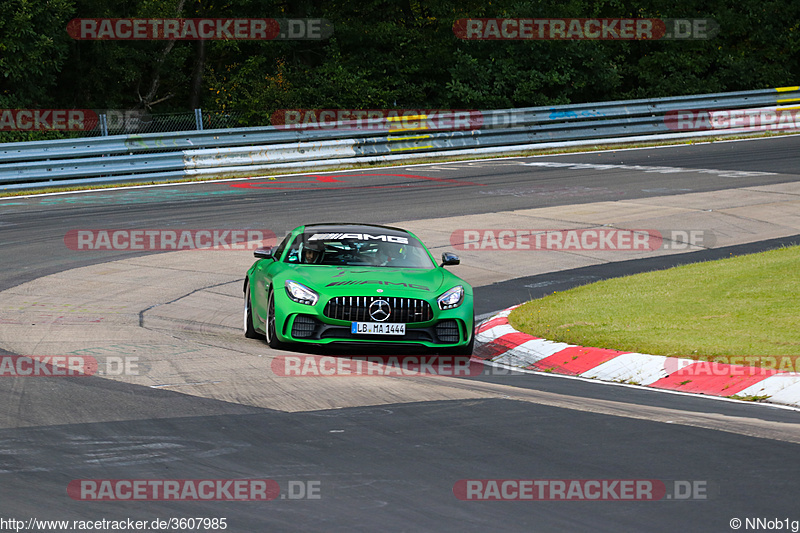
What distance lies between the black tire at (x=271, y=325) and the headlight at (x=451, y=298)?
63.2 inches

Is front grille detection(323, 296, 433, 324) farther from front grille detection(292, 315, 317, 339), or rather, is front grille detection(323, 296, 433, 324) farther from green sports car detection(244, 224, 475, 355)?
front grille detection(292, 315, 317, 339)

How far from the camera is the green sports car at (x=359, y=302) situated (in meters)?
9.92

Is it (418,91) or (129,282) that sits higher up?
(418,91)

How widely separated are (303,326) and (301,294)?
0.32 m

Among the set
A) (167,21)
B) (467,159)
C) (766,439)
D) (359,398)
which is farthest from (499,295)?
(167,21)

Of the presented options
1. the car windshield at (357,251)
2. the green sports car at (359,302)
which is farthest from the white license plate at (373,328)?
the car windshield at (357,251)

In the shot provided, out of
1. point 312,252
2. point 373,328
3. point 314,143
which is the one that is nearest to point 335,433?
point 373,328

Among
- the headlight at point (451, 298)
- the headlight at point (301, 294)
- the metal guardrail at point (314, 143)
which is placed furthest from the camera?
the metal guardrail at point (314, 143)

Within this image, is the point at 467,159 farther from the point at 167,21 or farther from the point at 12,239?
the point at 12,239

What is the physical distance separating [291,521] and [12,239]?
14.1 meters

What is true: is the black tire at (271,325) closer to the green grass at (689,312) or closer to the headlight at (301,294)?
the headlight at (301,294)

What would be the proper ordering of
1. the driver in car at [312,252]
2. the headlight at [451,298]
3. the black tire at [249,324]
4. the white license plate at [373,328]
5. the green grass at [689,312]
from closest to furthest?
the green grass at [689,312] < the white license plate at [373,328] < the headlight at [451,298] < the driver in car at [312,252] < the black tire at [249,324]

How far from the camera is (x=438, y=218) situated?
19.8 m

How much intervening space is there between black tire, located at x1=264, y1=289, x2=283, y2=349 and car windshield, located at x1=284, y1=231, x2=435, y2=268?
0.71m
